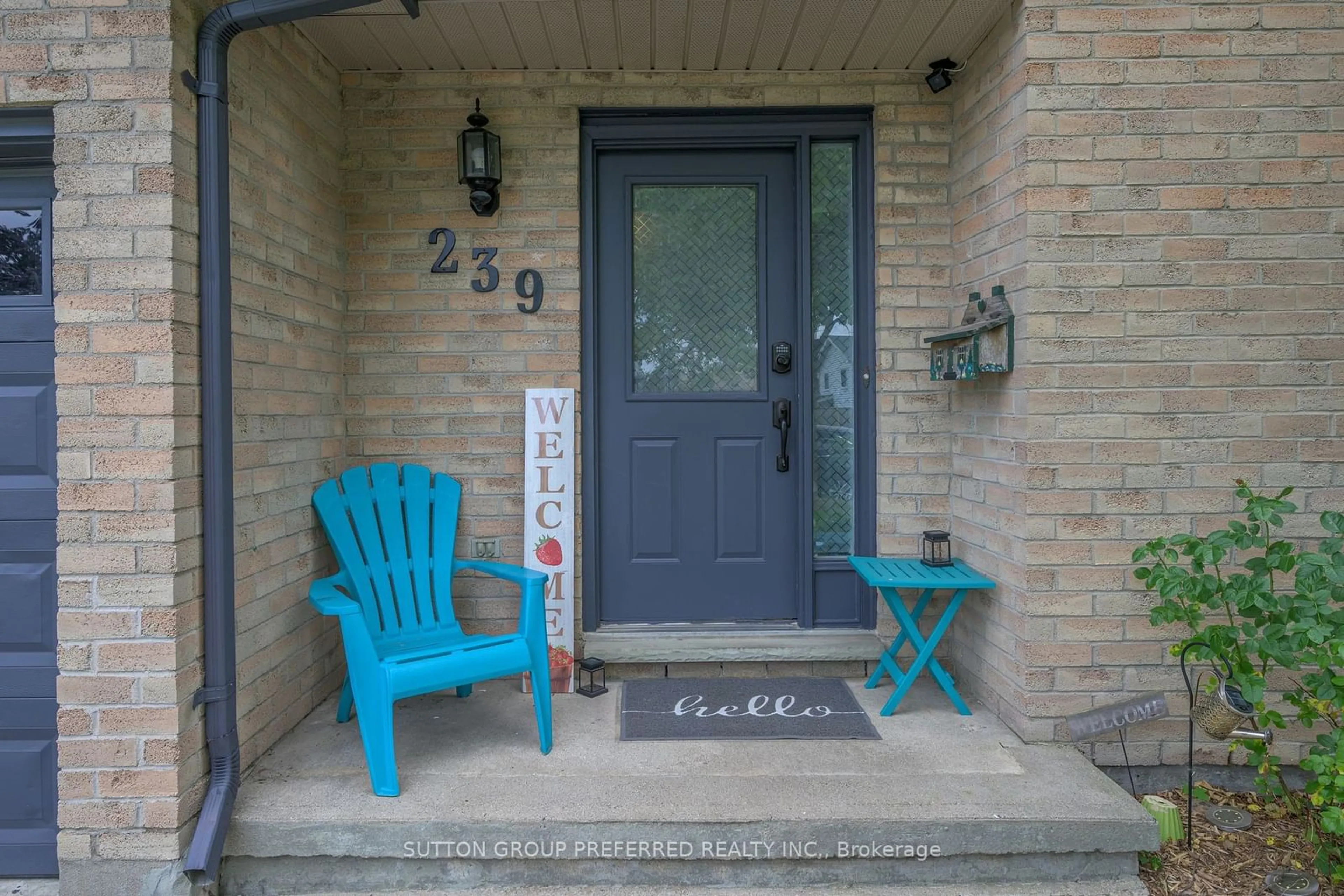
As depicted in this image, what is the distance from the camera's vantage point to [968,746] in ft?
8.41

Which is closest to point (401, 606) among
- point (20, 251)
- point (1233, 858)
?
point (20, 251)

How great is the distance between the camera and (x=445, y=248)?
319cm

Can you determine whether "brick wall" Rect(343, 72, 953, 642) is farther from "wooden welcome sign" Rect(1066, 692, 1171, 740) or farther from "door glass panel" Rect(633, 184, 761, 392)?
"wooden welcome sign" Rect(1066, 692, 1171, 740)

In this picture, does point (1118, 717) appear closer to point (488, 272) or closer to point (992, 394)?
point (992, 394)

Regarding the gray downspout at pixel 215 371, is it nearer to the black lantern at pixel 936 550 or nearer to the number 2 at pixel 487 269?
the number 2 at pixel 487 269

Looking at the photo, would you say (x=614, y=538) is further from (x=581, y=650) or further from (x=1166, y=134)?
(x=1166, y=134)

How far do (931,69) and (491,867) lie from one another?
3.16 m

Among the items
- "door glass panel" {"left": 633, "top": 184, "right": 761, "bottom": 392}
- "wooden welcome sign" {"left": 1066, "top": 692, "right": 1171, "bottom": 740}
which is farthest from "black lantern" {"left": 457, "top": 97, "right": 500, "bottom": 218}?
"wooden welcome sign" {"left": 1066, "top": 692, "right": 1171, "bottom": 740}

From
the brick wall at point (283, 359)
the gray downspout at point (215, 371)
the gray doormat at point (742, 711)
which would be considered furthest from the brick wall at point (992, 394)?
the brick wall at point (283, 359)

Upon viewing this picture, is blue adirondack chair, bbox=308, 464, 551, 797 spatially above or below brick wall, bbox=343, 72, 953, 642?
below

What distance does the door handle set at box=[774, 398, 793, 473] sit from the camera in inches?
130

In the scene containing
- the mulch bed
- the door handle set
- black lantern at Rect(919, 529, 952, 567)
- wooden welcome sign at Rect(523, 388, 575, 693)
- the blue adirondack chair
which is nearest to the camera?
the mulch bed

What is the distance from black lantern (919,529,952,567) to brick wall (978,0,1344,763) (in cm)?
43

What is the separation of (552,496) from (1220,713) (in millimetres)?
2260
